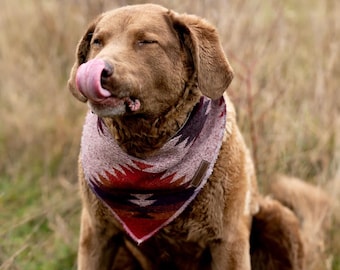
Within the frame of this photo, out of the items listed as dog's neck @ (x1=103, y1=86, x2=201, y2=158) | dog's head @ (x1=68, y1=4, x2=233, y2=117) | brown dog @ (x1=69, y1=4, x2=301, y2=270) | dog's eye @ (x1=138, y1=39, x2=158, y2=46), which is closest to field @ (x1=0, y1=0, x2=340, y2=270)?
brown dog @ (x1=69, y1=4, x2=301, y2=270)

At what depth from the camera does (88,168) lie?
3949mm

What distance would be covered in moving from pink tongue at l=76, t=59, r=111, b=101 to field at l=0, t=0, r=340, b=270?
148 cm

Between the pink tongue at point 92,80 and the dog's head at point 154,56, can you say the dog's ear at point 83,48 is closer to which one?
the dog's head at point 154,56

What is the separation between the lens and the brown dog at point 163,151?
3.61 meters

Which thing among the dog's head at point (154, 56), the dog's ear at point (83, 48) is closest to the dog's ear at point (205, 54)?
the dog's head at point (154, 56)

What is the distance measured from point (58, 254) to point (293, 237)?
1372mm

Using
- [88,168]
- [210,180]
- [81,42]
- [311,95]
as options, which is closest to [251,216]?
[210,180]

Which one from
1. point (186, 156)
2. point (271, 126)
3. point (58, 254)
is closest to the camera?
point (186, 156)

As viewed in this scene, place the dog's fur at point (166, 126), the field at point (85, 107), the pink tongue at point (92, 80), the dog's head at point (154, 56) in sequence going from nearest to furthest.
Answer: the pink tongue at point (92, 80), the dog's head at point (154, 56), the dog's fur at point (166, 126), the field at point (85, 107)

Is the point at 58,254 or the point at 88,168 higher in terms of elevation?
the point at 88,168

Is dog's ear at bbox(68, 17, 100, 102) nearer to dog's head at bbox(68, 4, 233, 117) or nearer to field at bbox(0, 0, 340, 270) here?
dog's head at bbox(68, 4, 233, 117)

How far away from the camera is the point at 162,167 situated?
12.8 ft

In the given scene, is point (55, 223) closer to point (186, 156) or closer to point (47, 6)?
point (186, 156)

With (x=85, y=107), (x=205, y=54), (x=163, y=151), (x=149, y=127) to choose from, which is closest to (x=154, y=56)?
(x=205, y=54)
